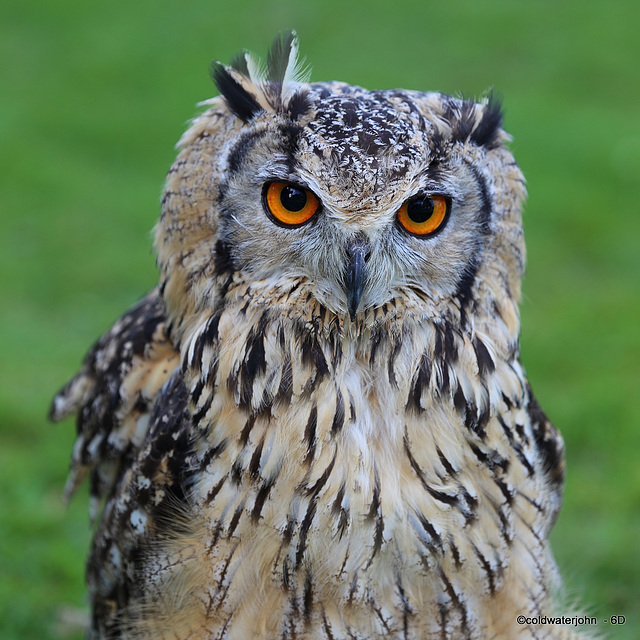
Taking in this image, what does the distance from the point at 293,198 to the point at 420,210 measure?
27 cm

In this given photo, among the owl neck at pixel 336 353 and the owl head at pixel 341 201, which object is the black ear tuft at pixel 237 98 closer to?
the owl head at pixel 341 201

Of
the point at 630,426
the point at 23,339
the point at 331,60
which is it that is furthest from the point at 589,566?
the point at 331,60

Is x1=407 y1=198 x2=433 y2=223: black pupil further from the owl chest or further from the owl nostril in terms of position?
the owl chest

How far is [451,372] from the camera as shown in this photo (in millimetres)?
1964

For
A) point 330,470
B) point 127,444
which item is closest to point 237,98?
point 330,470

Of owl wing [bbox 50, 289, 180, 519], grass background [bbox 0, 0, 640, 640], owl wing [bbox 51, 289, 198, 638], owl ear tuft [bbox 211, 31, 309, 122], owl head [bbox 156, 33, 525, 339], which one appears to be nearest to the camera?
owl head [bbox 156, 33, 525, 339]

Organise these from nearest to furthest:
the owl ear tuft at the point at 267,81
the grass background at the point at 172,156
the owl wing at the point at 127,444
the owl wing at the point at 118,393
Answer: the owl ear tuft at the point at 267,81
the owl wing at the point at 127,444
the owl wing at the point at 118,393
the grass background at the point at 172,156

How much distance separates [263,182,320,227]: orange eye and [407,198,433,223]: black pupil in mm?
197

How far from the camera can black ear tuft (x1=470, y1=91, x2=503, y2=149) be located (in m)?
1.92

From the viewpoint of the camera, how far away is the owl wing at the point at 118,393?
2.38 meters

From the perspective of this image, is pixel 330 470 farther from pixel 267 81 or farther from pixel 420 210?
pixel 267 81

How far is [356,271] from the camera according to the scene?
1.74 m

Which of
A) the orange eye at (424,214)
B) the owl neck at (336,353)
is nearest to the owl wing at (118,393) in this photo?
the owl neck at (336,353)

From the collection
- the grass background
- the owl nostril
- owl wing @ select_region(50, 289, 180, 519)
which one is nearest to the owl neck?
the owl nostril
